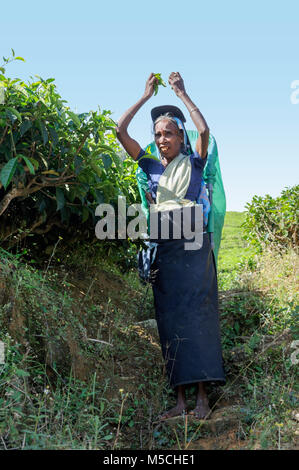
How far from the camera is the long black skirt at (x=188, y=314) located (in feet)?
11.7

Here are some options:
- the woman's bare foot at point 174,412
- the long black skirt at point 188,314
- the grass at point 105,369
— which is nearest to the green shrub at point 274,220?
the grass at point 105,369

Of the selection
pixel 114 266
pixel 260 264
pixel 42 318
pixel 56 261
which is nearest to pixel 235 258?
pixel 260 264

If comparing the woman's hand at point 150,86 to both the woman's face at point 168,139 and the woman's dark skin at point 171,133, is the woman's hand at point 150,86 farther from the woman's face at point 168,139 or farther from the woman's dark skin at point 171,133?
the woman's face at point 168,139

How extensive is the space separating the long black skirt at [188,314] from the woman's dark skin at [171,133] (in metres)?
0.14

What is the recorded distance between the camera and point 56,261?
15.5 feet

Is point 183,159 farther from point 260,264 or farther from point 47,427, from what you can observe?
point 260,264

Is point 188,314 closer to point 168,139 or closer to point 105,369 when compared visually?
point 105,369

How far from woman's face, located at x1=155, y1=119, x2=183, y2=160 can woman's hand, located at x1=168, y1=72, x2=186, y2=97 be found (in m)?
0.23

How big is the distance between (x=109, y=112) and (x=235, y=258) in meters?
5.35

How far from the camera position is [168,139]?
379cm

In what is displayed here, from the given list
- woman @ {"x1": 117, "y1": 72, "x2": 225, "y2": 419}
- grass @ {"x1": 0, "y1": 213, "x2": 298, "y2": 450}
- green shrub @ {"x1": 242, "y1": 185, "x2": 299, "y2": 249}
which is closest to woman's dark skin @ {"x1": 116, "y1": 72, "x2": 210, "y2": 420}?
woman @ {"x1": 117, "y1": 72, "x2": 225, "y2": 419}

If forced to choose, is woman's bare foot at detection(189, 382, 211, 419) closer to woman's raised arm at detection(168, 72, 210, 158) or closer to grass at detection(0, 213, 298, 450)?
grass at detection(0, 213, 298, 450)

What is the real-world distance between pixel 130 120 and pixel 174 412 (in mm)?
2136
